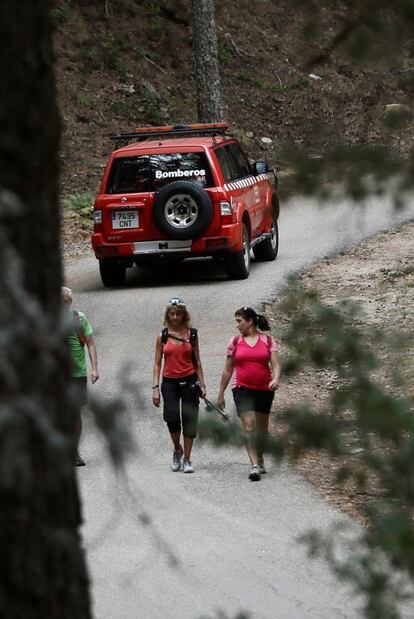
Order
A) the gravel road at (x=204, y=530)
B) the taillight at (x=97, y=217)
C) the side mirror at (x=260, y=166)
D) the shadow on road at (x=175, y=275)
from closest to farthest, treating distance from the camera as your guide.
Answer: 1. the gravel road at (x=204, y=530)
2. the side mirror at (x=260, y=166)
3. the taillight at (x=97, y=217)
4. the shadow on road at (x=175, y=275)

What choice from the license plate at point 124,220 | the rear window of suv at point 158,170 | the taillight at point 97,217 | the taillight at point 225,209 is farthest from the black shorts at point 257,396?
the taillight at point 97,217

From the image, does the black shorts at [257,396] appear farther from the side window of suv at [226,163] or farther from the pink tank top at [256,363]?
the side window of suv at [226,163]

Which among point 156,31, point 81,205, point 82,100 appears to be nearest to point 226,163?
point 81,205

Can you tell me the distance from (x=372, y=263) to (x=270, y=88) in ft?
46.6

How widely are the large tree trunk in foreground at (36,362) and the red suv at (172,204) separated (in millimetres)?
15942

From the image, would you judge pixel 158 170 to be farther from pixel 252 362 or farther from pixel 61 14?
pixel 61 14

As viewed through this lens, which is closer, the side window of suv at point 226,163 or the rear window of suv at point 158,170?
the rear window of suv at point 158,170

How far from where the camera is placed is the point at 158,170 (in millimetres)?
Result: 19375

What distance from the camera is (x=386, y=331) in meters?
4.25

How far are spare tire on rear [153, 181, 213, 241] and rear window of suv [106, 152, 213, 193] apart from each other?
276 mm

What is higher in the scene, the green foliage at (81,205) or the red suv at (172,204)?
the red suv at (172,204)

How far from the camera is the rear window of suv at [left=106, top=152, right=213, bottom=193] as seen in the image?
19266mm

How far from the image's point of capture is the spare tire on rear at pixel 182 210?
62.2 feet

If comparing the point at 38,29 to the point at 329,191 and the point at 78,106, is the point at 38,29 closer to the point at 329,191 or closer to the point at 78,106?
the point at 329,191
